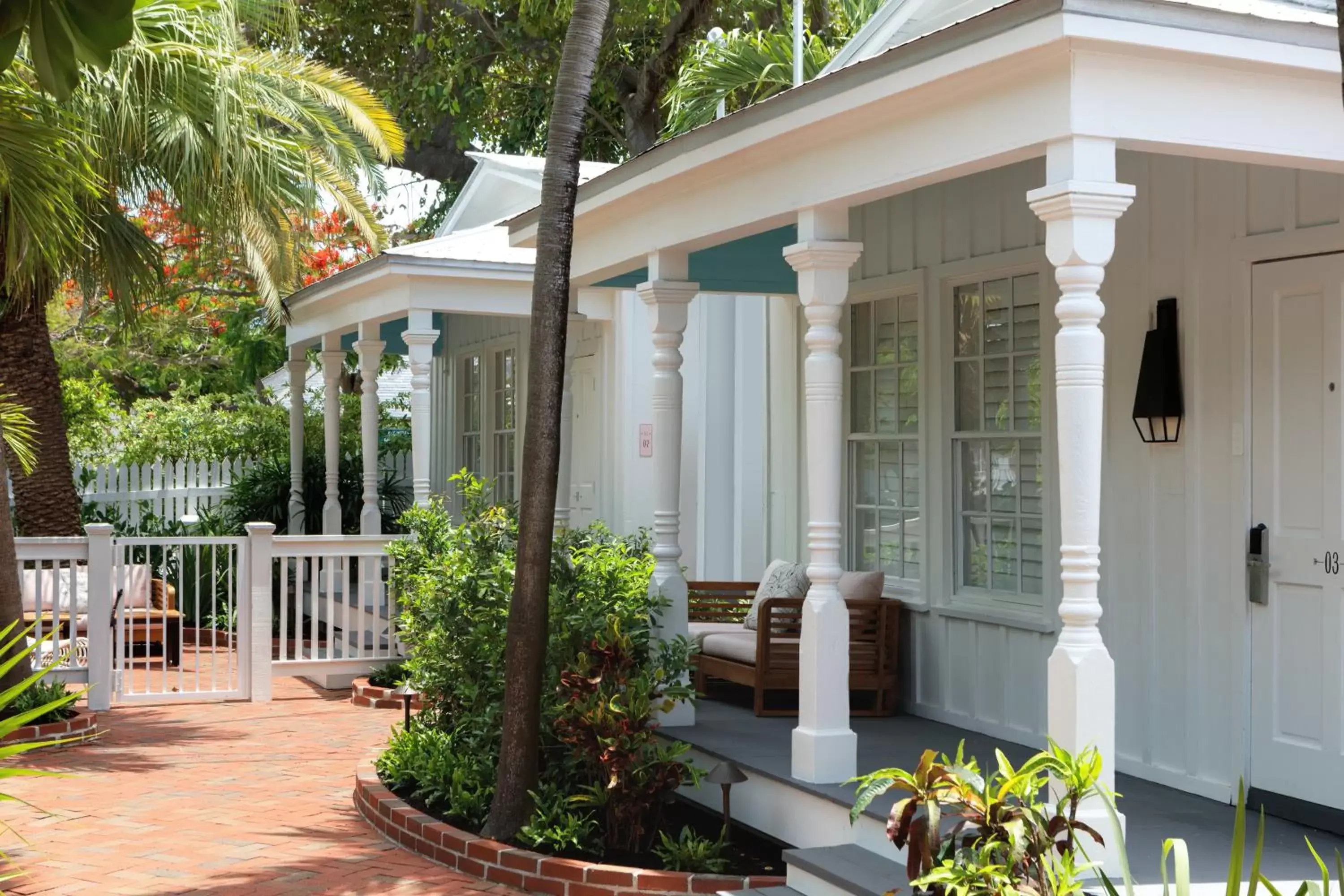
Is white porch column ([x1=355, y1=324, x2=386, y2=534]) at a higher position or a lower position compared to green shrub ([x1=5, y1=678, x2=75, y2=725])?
higher

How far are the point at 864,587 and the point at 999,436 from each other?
3.81 feet

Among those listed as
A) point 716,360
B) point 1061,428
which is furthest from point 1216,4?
point 716,360

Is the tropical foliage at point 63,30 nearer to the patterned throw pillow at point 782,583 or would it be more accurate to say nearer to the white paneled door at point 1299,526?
the white paneled door at point 1299,526

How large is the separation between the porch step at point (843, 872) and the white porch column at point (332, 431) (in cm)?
974

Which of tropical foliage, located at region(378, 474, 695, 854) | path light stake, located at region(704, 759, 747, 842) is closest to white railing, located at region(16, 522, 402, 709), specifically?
tropical foliage, located at region(378, 474, 695, 854)

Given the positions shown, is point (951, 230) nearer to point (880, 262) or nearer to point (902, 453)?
point (880, 262)

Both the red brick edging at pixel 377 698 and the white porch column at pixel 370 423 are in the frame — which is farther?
the white porch column at pixel 370 423

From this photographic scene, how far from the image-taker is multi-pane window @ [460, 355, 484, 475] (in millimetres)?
16172

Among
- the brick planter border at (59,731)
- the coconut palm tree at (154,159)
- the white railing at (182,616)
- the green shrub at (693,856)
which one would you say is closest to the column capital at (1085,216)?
the green shrub at (693,856)

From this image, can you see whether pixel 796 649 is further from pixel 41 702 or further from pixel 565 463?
pixel 41 702

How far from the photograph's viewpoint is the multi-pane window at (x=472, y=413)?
53.1ft

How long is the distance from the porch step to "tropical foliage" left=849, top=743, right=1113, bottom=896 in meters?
0.62

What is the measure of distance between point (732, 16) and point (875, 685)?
43.2ft

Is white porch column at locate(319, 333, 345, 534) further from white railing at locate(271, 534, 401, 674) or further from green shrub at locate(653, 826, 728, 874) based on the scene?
green shrub at locate(653, 826, 728, 874)
